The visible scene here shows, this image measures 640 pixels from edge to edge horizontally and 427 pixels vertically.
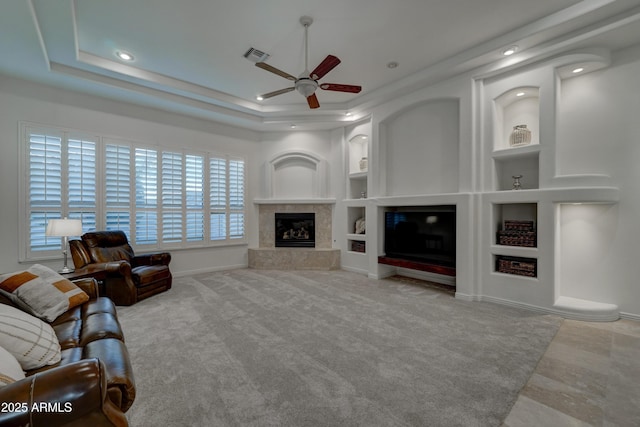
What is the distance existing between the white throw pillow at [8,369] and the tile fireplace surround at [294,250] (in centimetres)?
490

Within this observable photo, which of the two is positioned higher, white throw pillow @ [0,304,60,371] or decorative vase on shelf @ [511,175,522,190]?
decorative vase on shelf @ [511,175,522,190]

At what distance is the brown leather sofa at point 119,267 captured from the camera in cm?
375

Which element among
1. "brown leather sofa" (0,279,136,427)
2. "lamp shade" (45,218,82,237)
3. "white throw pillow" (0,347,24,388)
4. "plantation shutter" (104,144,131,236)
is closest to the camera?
"brown leather sofa" (0,279,136,427)

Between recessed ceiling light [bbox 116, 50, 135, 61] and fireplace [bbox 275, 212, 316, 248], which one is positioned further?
fireplace [bbox 275, 212, 316, 248]

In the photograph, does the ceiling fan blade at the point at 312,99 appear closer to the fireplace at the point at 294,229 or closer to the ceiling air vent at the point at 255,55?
the ceiling air vent at the point at 255,55

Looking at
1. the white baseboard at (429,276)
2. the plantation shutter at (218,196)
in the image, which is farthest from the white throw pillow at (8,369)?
the white baseboard at (429,276)

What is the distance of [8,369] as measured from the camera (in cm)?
117

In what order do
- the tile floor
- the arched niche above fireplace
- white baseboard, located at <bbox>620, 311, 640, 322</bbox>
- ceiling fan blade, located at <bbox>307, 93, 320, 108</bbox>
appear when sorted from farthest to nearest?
the arched niche above fireplace
ceiling fan blade, located at <bbox>307, 93, 320, 108</bbox>
white baseboard, located at <bbox>620, 311, 640, 322</bbox>
the tile floor

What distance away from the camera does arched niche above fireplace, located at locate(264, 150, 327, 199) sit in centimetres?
647

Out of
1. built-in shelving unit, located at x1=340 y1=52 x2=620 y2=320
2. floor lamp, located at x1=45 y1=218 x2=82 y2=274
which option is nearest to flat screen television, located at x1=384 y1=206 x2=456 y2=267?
built-in shelving unit, located at x1=340 y1=52 x2=620 y2=320

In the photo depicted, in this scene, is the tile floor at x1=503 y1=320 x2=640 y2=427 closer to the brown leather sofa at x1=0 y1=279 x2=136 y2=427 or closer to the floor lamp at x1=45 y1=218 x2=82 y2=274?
the brown leather sofa at x1=0 y1=279 x2=136 y2=427

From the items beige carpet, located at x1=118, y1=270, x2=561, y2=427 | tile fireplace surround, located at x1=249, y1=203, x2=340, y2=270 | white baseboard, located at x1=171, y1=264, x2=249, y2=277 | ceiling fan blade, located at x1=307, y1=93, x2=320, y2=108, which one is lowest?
beige carpet, located at x1=118, y1=270, x2=561, y2=427

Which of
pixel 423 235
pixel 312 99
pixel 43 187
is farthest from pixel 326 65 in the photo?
pixel 43 187

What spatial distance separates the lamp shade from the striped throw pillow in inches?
59.8
